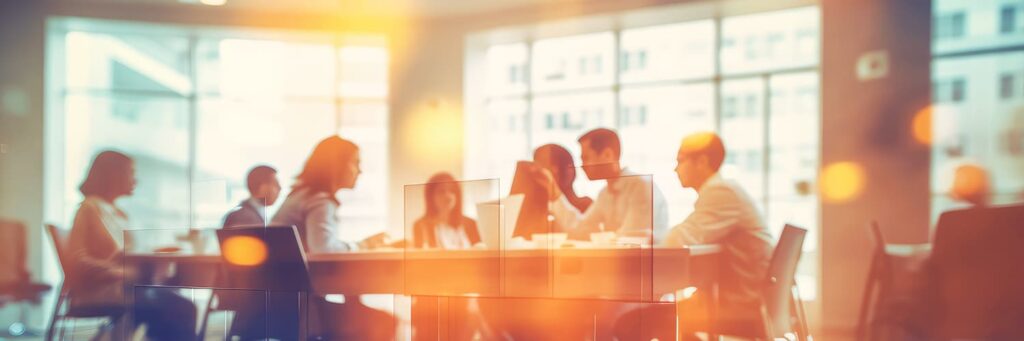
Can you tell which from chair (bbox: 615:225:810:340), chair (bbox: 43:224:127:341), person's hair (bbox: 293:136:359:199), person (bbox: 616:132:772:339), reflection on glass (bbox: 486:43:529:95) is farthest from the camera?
reflection on glass (bbox: 486:43:529:95)

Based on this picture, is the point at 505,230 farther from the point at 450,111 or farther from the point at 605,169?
the point at 450,111

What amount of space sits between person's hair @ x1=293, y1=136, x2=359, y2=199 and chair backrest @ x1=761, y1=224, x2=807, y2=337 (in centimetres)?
184

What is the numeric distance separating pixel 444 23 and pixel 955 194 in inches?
191

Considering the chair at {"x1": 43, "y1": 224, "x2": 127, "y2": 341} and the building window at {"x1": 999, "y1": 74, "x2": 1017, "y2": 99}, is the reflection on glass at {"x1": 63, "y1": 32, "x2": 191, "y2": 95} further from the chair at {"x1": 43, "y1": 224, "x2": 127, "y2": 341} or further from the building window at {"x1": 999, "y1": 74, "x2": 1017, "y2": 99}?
the building window at {"x1": 999, "y1": 74, "x2": 1017, "y2": 99}

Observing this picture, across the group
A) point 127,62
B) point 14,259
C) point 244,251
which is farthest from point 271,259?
point 127,62

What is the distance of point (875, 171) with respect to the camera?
5.59 m

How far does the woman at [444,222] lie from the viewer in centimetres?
223

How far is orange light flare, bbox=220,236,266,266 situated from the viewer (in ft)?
7.67

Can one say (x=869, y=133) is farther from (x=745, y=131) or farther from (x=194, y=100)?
(x=194, y=100)

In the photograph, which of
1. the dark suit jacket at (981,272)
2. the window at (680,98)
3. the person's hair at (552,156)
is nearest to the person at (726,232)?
the person's hair at (552,156)

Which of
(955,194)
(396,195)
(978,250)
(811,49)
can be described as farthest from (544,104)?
(978,250)

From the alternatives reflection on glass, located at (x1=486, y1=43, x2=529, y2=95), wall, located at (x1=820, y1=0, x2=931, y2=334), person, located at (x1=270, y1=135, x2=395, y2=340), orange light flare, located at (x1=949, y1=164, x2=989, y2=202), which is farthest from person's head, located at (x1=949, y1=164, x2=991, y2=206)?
person, located at (x1=270, y1=135, x2=395, y2=340)

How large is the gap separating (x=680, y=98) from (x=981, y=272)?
159 inches

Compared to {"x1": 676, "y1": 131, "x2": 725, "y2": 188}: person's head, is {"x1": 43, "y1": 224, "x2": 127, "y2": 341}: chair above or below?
below
